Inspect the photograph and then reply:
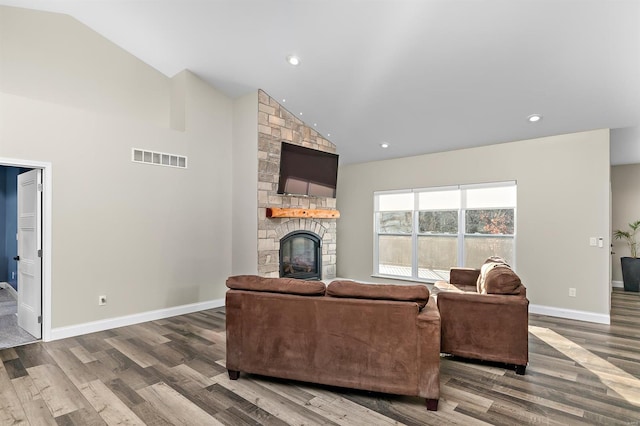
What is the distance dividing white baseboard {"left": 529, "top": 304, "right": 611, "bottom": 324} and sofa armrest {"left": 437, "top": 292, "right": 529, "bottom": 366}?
2380mm

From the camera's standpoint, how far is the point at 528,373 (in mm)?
2992

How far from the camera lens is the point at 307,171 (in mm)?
5965

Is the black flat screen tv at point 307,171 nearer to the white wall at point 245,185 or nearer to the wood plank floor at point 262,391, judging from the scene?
the white wall at point 245,185

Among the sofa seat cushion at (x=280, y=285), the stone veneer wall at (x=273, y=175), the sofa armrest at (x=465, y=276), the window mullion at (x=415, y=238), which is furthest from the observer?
the window mullion at (x=415, y=238)

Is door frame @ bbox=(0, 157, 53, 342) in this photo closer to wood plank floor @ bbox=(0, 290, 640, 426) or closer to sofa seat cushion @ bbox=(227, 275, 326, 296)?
wood plank floor @ bbox=(0, 290, 640, 426)

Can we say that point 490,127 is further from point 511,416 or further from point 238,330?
point 238,330

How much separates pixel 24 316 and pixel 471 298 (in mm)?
5113

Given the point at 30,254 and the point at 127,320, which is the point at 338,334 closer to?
the point at 127,320

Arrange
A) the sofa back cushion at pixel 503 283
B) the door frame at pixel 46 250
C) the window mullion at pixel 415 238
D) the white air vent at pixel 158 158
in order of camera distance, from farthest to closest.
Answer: the window mullion at pixel 415 238 → the white air vent at pixel 158 158 → the door frame at pixel 46 250 → the sofa back cushion at pixel 503 283

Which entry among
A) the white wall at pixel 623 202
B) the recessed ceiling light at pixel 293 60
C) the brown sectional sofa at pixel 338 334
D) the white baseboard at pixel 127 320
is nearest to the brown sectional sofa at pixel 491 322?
the brown sectional sofa at pixel 338 334

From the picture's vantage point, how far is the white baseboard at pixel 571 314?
4.50 m

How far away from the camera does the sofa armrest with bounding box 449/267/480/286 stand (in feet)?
14.7

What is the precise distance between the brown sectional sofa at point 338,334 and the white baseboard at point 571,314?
11.0 feet

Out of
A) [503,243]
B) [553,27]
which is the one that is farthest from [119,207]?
[503,243]
